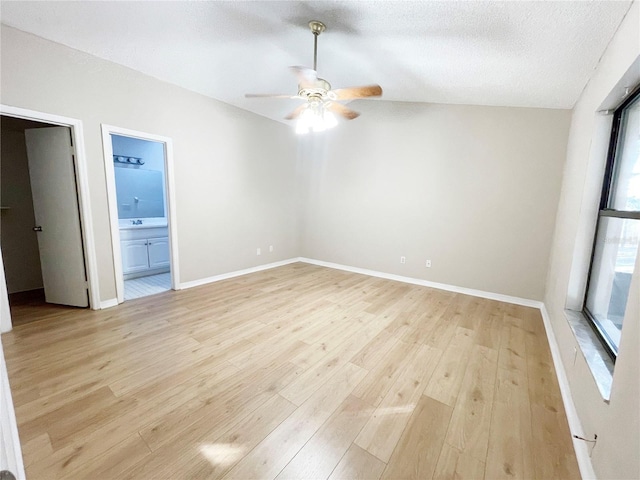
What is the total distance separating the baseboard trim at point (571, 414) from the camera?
1.33m

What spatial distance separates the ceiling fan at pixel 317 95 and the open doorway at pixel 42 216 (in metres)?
2.20

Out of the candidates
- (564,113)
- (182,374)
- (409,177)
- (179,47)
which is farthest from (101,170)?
(564,113)

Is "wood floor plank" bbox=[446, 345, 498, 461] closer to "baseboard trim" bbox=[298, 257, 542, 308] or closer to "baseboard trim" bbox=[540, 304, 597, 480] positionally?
"baseboard trim" bbox=[540, 304, 597, 480]

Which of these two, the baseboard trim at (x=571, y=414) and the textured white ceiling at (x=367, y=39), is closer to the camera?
the baseboard trim at (x=571, y=414)

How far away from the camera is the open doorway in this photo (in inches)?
112

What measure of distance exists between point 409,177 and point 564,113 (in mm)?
1901

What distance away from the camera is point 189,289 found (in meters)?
3.83

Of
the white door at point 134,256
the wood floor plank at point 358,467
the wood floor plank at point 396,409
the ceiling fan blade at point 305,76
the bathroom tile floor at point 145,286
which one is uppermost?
the ceiling fan blade at point 305,76

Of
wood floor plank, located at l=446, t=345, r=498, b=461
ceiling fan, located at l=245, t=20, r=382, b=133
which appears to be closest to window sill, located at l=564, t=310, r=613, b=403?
wood floor plank, located at l=446, t=345, r=498, b=461

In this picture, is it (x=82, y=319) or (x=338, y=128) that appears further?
(x=338, y=128)

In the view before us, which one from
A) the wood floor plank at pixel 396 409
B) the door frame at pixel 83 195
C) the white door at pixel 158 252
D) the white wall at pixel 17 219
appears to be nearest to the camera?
the wood floor plank at pixel 396 409

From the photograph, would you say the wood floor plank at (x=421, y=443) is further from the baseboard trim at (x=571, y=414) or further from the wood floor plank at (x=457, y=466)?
the baseboard trim at (x=571, y=414)

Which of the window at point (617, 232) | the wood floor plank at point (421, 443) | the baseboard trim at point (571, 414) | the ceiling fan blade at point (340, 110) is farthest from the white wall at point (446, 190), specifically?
the wood floor plank at point (421, 443)

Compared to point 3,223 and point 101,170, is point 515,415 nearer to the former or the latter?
point 101,170
